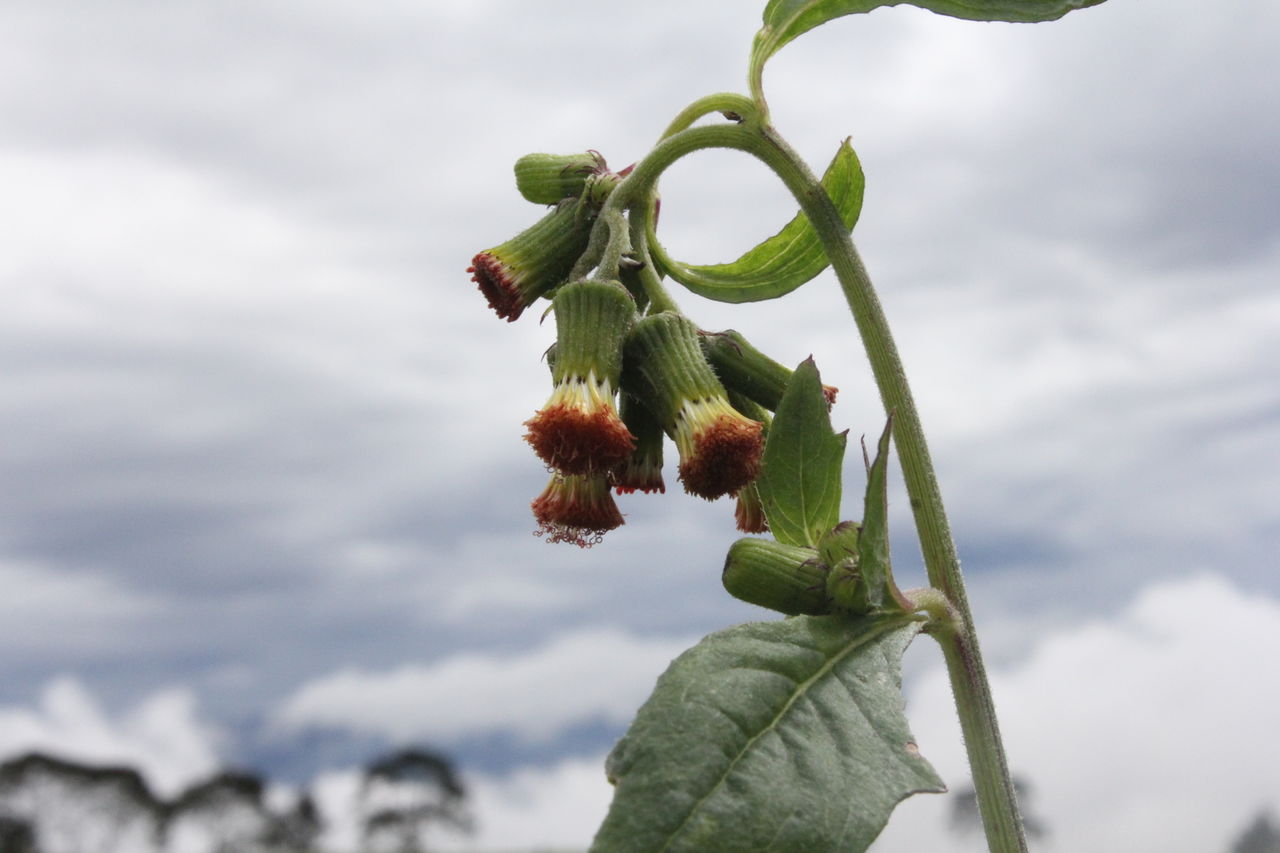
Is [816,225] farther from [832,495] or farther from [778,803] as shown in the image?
[778,803]

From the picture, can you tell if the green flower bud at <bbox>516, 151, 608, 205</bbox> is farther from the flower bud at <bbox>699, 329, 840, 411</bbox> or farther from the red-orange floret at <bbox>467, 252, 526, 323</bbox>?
the flower bud at <bbox>699, 329, 840, 411</bbox>

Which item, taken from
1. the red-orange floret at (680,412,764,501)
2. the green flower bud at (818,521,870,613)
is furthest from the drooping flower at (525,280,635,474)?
the green flower bud at (818,521,870,613)

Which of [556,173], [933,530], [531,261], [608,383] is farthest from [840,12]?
[933,530]

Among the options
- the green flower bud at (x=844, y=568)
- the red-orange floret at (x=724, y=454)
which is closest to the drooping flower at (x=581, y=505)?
the red-orange floret at (x=724, y=454)

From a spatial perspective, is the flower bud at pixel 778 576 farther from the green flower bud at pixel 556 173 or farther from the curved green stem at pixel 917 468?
the green flower bud at pixel 556 173

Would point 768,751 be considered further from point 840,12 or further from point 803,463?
point 840,12

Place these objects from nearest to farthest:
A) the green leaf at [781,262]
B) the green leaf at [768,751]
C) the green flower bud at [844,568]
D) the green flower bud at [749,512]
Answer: the green leaf at [768,751]
the green flower bud at [844,568]
the green flower bud at [749,512]
the green leaf at [781,262]
